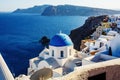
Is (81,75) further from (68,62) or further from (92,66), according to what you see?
(68,62)

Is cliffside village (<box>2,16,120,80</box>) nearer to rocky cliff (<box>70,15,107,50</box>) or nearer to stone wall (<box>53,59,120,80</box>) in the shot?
stone wall (<box>53,59,120,80</box>)

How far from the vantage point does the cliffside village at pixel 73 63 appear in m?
11.1

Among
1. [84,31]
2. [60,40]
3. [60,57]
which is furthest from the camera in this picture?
[84,31]

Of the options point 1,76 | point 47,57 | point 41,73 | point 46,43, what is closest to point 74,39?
point 46,43

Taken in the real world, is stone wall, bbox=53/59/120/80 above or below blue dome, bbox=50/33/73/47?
above

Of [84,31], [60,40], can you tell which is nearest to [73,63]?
[60,40]

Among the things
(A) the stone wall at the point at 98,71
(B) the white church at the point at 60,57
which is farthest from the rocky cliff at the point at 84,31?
(A) the stone wall at the point at 98,71

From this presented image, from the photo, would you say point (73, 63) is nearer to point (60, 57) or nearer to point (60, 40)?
point (60, 57)

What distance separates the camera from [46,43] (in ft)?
207

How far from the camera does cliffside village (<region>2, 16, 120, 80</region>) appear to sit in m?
11.1

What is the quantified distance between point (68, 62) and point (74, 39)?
38545 millimetres

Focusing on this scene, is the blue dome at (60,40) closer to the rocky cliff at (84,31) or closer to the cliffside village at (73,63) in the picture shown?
the cliffside village at (73,63)

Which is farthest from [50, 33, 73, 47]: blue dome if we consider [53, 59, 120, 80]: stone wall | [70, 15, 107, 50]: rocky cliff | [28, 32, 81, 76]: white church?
[70, 15, 107, 50]: rocky cliff

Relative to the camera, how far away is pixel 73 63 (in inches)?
901
